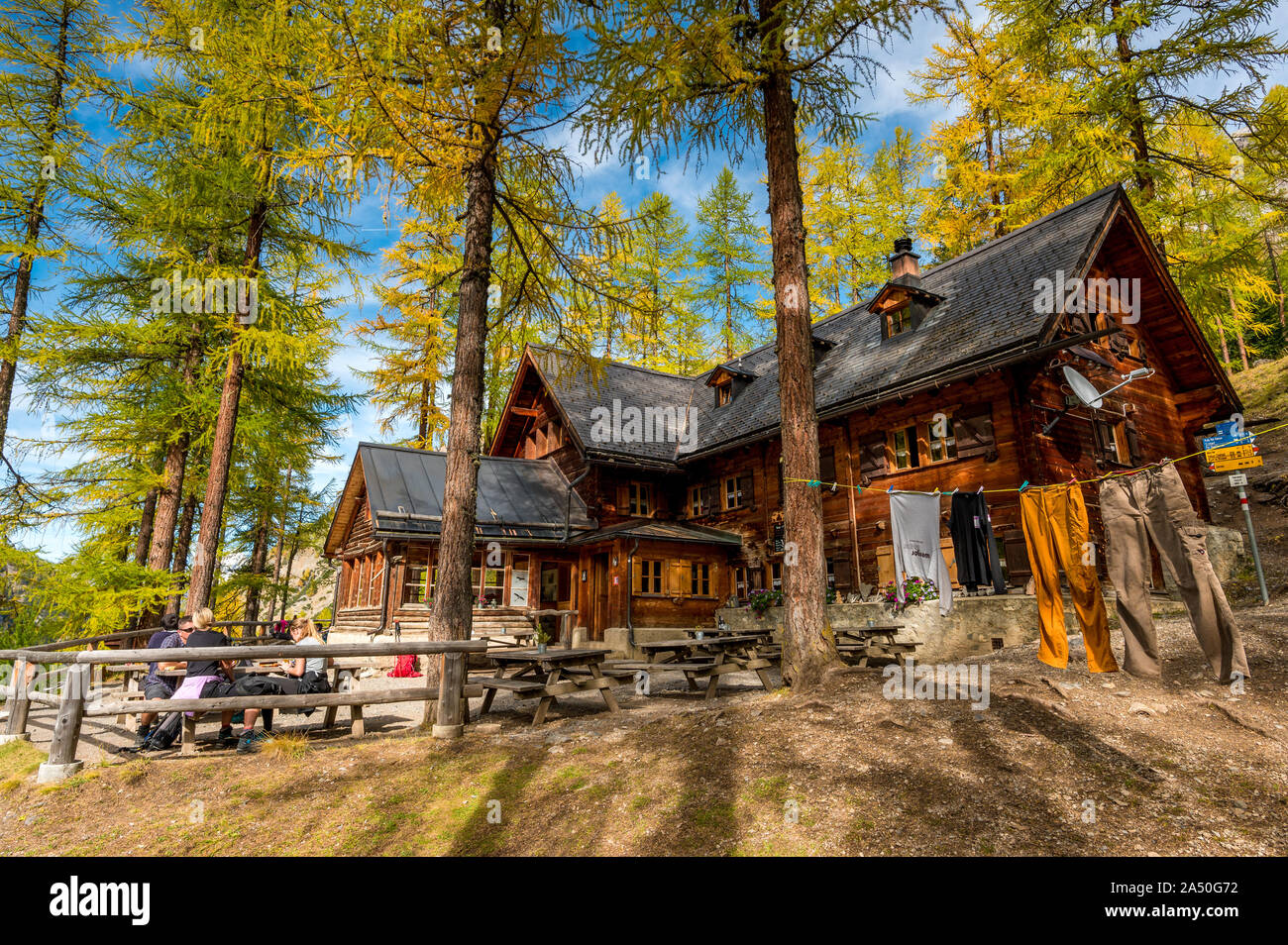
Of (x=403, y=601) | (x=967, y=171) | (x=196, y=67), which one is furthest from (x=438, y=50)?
(x=967, y=171)

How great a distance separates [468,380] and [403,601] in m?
11.6

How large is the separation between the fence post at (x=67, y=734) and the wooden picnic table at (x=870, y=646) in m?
9.37

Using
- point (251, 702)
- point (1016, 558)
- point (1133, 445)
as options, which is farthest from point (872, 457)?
point (251, 702)

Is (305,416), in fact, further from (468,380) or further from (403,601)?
(468,380)

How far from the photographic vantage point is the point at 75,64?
13227 millimetres

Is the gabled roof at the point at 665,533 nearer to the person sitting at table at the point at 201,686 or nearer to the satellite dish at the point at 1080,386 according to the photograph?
the satellite dish at the point at 1080,386

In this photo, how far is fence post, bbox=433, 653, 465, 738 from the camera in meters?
7.26

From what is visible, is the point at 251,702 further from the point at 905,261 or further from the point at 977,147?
the point at 977,147

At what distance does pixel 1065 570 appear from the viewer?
602cm

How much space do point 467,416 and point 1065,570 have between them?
6.78 m

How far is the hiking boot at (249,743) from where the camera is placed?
22.2ft

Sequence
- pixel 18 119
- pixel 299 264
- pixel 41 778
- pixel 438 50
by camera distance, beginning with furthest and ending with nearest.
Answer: pixel 299 264 → pixel 18 119 → pixel 438 50 → pixel 41 778

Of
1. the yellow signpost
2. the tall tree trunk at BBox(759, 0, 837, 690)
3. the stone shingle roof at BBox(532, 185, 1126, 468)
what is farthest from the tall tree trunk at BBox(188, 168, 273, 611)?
the yellow signpost

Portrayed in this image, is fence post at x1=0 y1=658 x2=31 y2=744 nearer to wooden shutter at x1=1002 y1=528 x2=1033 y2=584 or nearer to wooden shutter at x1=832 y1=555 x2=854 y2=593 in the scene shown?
wooden shutter at x1=832 y1=555 x2=854 y2=593
